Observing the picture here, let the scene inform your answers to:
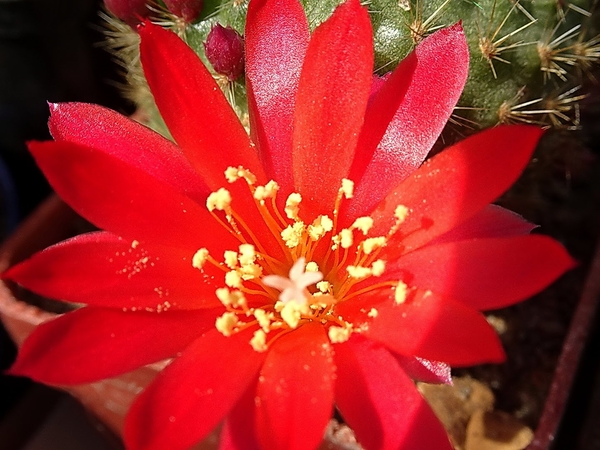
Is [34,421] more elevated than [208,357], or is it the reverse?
[208,357]

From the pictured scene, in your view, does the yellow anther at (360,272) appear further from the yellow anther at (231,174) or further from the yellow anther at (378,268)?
the yellow anther at (231,174)

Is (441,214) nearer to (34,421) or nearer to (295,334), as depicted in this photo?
(295,334)

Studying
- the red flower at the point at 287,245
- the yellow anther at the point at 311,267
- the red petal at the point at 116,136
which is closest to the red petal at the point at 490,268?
the red flower at the point at 287,245

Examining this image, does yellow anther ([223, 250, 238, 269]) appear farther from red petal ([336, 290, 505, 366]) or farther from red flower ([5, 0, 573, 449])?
red petal ([336, 290, 505, 366])

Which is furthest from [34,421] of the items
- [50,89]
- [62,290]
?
[62,290]

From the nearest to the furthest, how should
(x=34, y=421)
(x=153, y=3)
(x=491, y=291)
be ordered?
(x=491, y=291) → (x=153, y=3) → (x=34, y=421)

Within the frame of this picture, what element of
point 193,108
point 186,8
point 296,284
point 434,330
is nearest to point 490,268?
point 434,330
